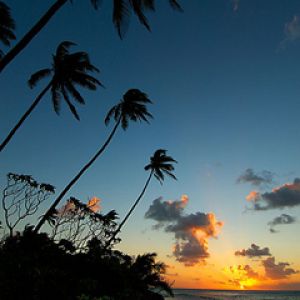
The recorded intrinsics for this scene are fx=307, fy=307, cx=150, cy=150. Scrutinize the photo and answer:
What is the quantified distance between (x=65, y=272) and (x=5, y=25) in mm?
13141

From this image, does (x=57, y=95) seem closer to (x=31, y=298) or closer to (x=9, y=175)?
(x=9, y=175)

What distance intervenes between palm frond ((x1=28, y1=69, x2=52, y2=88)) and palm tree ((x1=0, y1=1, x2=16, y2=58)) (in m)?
3.64

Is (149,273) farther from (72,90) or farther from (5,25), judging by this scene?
(5,25)

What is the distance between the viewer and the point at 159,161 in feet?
116

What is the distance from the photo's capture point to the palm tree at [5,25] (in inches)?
614

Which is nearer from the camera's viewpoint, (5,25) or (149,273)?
(5,25)

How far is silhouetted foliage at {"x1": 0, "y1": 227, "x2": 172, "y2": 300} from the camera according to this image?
976 cm

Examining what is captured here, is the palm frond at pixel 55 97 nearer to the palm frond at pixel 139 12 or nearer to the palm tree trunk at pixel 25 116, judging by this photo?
the palm tree trunk at pixel 25 116

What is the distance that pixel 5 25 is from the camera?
16.5 meters

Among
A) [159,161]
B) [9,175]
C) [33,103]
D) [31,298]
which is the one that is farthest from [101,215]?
[31,298]

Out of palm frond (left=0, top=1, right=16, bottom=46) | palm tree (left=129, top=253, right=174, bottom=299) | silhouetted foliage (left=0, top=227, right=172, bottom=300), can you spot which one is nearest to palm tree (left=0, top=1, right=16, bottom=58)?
palm frond (left=0, top=1, right=16, bottom=46)

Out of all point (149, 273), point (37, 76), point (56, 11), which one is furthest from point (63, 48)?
point (149, 273)

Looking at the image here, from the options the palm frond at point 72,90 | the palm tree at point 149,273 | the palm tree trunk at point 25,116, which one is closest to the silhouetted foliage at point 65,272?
the palm tree at point 149,273

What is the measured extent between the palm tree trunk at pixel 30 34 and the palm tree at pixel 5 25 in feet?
16.1
